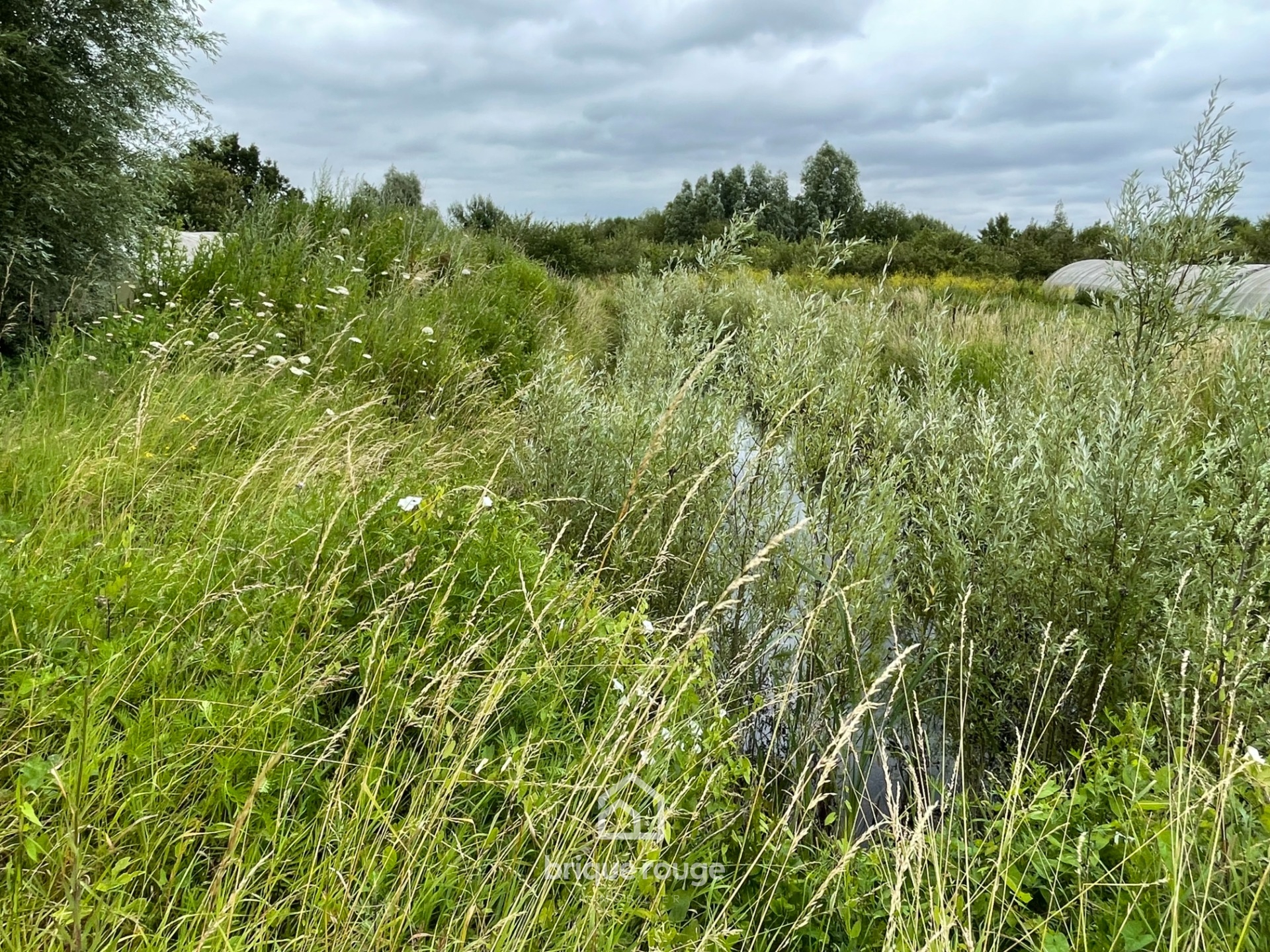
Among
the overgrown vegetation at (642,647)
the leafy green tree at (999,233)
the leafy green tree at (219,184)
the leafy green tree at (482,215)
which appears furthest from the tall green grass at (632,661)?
the leafy green tree at (999,233)

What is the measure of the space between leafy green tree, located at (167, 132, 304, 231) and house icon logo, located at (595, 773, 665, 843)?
5.79m

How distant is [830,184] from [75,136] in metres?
34.0

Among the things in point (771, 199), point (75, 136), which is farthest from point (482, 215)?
point (771, 199)

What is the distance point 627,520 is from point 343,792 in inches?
80.7

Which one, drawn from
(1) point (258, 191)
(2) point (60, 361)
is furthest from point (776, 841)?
(1) point (258, 191)

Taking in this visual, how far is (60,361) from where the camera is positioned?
4.09 meters

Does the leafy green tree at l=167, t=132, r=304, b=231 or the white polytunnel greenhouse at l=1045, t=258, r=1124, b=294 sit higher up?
the leafy green tree at l=167, t=132, r=304, b=231

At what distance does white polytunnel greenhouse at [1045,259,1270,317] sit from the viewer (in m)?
3.19

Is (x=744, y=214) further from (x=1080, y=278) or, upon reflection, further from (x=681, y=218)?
(x=681, y=218)

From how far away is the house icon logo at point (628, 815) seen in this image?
1.35m

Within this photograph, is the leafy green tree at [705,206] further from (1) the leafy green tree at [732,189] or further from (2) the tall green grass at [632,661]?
(2) the tall green grass at [632,661]

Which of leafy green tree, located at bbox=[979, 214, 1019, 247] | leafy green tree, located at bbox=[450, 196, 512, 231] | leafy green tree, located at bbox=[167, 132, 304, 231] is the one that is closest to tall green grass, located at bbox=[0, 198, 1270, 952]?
leafy green tree, located at bbox=[167, 132, 304, 231]

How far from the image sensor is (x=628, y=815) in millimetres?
1440
